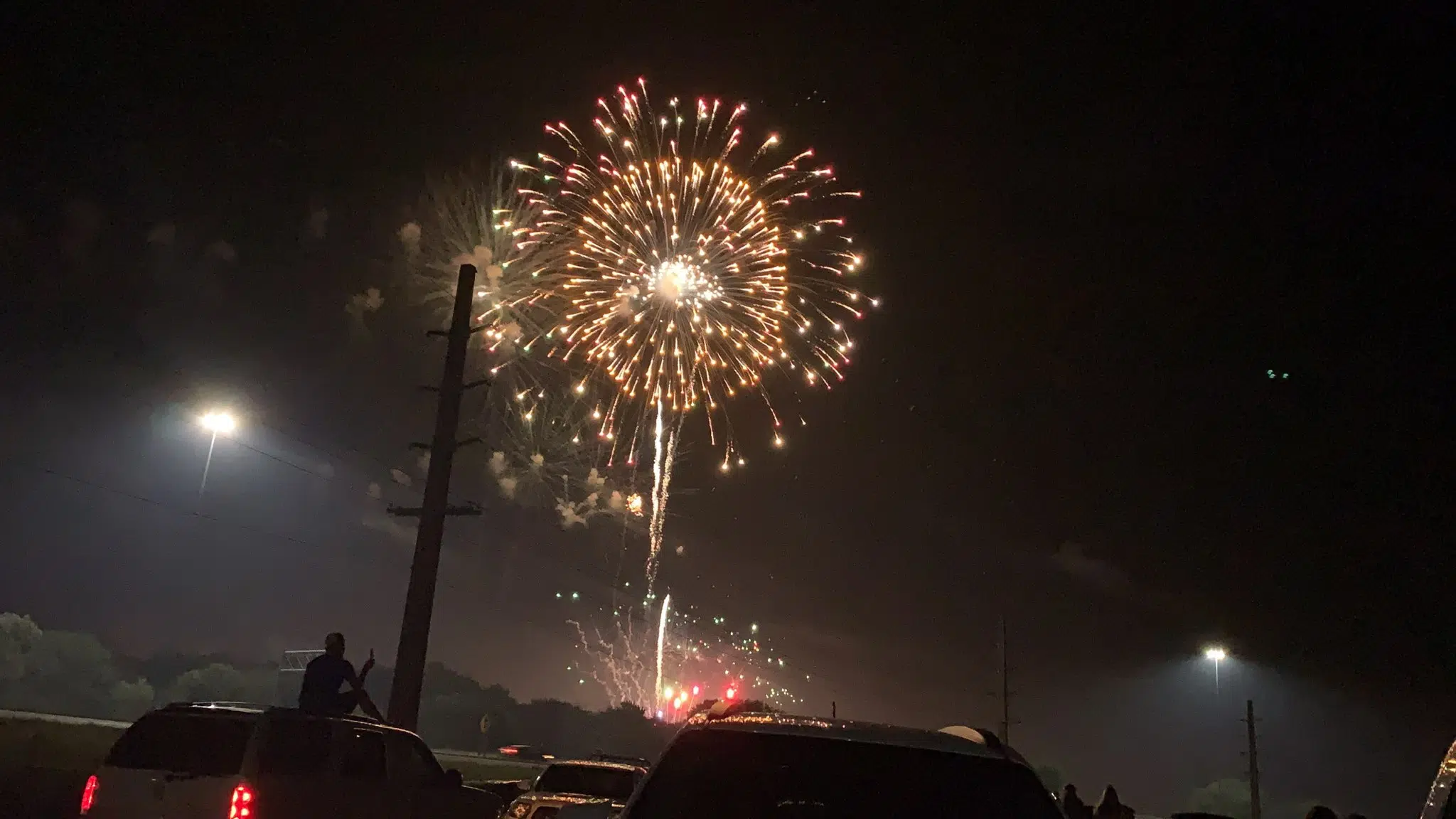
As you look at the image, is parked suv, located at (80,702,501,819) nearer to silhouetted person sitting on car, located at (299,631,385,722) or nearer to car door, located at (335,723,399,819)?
car door, located at (335,723,399,819)

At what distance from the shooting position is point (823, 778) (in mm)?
4121

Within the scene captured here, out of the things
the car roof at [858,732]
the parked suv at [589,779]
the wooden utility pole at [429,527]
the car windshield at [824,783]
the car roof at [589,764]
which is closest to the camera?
the car windshield at [824,783]

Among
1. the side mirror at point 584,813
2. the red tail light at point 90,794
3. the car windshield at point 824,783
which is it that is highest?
the car windshield at point 824,783

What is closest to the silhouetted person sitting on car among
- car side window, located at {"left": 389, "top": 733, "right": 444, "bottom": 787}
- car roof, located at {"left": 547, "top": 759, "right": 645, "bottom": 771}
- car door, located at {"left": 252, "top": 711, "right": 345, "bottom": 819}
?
car side window, located at {"left": 389, "top": 733, "right": 444, "bottom": 787}

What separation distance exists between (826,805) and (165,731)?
7223 mm

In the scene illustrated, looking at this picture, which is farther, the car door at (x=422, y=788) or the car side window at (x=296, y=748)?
the car door at (x=422, y=788)

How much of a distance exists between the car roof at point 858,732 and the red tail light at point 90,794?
21.0ft

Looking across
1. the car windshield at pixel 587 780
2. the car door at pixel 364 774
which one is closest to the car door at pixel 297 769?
the car door at pixel 364 774

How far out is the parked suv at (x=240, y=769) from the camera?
8531mm

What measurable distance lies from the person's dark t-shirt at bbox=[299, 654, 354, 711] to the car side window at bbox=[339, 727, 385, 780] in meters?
1.53

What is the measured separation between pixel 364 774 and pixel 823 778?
7.67 m

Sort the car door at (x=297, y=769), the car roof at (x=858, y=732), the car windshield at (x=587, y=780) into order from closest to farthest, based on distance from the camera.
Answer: the car roof at (x=858, y=732), the car door at (x=297, y=769), the car windshield at (x=587, y=780)

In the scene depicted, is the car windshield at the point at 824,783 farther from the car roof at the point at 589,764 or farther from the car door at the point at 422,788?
the car roof at the point at 589,764

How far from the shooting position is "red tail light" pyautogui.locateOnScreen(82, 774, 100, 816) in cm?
853
